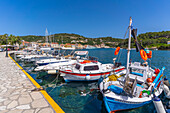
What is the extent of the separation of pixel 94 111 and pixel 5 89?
6.45 meters

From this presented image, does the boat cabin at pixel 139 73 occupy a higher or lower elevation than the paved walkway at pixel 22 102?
higher

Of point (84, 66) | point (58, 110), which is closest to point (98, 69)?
point (84, 66)

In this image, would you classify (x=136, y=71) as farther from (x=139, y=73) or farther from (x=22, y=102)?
(x=22, y=102)

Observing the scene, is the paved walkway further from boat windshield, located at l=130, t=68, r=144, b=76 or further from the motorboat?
boat windshield, located at l=130, t=68, r=144, b=76

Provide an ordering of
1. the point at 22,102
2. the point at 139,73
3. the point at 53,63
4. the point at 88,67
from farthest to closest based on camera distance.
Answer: the point at 53,63 < the point at 88,67 < the point at 139,73 < the point at 22,102

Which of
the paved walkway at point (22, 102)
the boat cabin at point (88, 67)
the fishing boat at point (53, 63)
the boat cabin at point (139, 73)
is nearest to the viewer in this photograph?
the paved walkway at point (22, 102)

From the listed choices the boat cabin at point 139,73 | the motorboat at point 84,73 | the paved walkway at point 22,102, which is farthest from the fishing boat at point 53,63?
the boat cabin at point 139,73

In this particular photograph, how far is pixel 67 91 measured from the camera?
9789 mm

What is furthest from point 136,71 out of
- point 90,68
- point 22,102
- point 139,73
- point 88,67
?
point 22,102

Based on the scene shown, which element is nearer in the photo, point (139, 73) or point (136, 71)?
point (139, 73)

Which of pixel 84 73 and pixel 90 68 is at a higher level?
pixel 90 68

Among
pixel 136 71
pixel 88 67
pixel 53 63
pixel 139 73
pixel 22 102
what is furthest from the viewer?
pixel 53 63

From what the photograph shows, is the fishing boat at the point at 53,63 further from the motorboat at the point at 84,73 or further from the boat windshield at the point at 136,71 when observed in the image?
the boat windshield at the point at 136,71

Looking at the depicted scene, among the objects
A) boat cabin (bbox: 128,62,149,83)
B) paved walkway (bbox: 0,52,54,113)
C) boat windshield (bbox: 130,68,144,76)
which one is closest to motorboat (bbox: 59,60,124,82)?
boat windshield (bbox: 130,68,144,76)
